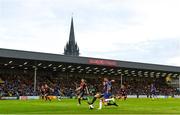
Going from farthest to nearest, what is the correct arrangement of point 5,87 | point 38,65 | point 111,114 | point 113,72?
1. point 113,72
2. point 38,65
3. point 5,87
4. point 111,114

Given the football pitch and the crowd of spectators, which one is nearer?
the football pitch

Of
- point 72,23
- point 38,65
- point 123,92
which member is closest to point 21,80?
point 38,65

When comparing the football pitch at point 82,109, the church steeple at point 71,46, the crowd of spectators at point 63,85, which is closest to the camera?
the football pitch at point 82,109

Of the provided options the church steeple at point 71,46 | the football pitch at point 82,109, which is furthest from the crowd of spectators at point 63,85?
the church steeple at point 71,46

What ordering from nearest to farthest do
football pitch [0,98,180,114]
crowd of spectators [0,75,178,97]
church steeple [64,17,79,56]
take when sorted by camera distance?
football pitch [0,98,180,114] < crowd of spectators [0,75,178,97] < church steeple [64,17,79,56]

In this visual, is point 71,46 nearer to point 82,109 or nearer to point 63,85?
point 63,85

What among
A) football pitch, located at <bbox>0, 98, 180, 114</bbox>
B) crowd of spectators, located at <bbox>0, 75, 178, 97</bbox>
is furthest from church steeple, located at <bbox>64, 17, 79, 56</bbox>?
football pitch, located at <bbox>0, 98, 180, 114</bbox>

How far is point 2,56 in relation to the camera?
225 feet

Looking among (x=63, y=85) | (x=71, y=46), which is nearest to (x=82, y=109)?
(x=63, y=85)

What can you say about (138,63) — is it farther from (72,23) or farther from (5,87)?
(72,23)

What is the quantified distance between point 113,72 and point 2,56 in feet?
117

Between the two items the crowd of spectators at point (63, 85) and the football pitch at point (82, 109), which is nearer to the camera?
the football pitch at point (82, 109)

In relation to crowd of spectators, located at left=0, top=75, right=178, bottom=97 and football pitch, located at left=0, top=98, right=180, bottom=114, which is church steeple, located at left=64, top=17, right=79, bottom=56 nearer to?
crowd of spectators, located at left=0, top=75, right=178, bottom=97

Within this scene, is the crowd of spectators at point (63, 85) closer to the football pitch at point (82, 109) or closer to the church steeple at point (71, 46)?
the football pitch at point (82, 109)
